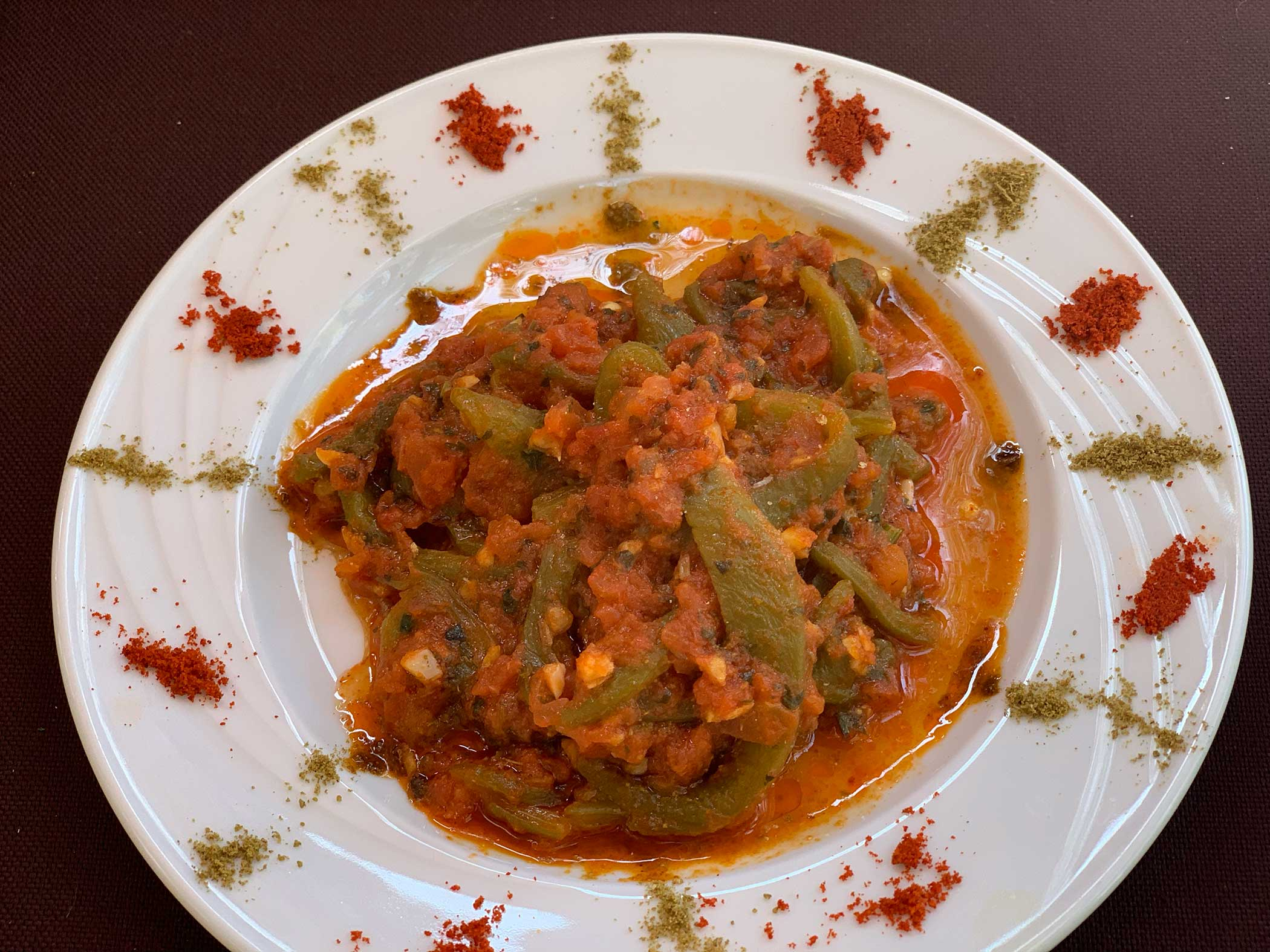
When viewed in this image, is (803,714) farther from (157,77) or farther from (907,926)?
(157,77)

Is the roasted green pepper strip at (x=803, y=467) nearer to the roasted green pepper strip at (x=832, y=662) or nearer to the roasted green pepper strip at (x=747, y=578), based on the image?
the roasted green pepper strip at (x=747, y=578)

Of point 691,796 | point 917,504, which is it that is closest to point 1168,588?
point 917,504

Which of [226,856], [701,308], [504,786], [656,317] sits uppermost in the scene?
[701,308]

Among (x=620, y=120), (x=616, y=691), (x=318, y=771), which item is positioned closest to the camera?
(x=616, y=691)

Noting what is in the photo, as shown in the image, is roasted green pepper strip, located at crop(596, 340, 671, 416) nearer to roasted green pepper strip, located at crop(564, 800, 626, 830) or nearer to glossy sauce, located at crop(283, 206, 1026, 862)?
glossy sauce, located at crop(283, 206, 1026, 862)

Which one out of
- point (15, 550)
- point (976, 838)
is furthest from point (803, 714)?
point (15, 550)

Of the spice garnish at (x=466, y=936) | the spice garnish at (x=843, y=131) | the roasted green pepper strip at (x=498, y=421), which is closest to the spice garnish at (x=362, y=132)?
the roasted green pepper strip at (x=498, y=421)

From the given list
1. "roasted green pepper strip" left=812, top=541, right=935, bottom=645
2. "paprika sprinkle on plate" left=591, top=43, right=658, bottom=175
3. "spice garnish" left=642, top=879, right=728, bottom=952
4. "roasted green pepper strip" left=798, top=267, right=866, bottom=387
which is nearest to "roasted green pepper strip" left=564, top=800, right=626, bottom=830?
"spice garnish" left=642, top=879, right=728, bottom=952

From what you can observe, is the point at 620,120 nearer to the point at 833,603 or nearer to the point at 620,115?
the point at 620,115

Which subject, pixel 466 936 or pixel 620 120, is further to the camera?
pixel 620 120
